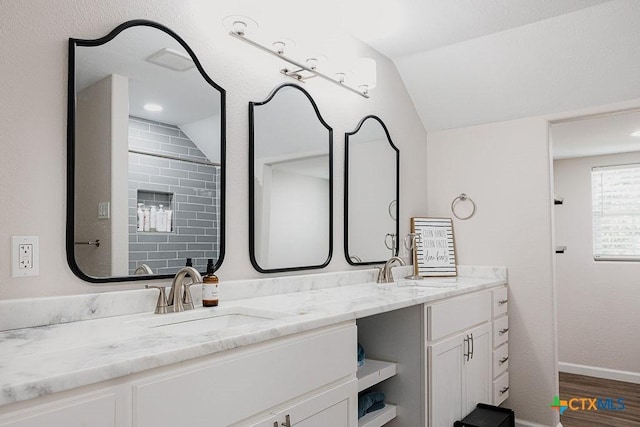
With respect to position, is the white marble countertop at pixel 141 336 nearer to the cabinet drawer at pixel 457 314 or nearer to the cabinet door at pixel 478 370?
the cabinet drawer at pixel 457 314

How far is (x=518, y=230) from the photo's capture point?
10.2 ft

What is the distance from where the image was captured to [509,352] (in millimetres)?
3090

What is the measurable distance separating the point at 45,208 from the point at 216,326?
0.67m

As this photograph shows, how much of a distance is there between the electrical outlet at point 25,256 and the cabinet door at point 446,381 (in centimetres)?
161

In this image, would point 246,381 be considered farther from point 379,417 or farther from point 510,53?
point 510,53

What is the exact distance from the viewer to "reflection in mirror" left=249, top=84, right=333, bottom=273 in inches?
83.3

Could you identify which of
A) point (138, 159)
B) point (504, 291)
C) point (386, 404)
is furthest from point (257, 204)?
point (504, 291)

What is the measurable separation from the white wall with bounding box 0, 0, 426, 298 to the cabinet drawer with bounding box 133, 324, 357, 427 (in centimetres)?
60

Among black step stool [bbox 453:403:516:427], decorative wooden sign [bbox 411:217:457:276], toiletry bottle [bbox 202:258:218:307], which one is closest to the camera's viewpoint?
toiletry bottle [bbox 202:258:218:307]

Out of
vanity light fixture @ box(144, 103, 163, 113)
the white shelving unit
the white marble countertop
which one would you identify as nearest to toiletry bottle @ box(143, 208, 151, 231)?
the white marble countertop

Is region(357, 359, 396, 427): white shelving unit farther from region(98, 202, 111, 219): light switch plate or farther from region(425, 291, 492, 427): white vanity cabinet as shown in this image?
region(98, 202, 111, 219): light switch plate

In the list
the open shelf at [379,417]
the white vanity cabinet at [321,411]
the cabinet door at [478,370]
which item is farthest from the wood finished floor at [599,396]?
the white vanity cabinet at [321,411]

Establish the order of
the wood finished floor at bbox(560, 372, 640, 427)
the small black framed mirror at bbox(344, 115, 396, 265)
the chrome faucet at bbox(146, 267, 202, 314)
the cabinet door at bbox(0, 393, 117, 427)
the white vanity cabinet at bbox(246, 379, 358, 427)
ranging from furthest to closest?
the wood finished floor at bbox(560, 372, 640, 427) < the small black framed mirror at bbox(344, 115, 396, 265) < the chrome faucet at bbox(146, 267, 202, 314) < the white vanity cabinet at bbox(246, 379, 358, 427) < the cabinet door at bbox(0, 393, 117, 427)

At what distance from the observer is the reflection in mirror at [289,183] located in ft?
6.94
